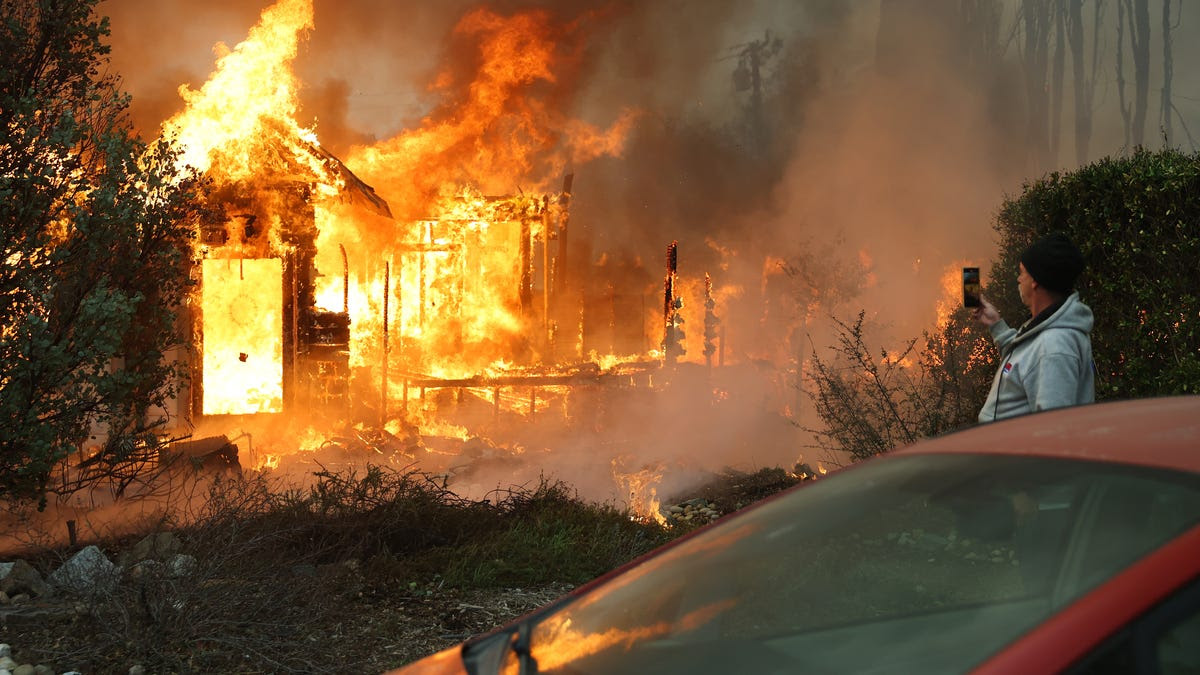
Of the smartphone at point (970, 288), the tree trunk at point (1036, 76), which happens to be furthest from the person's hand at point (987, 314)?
the tree trunk at point (1036, 76)

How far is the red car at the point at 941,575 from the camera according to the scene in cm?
140

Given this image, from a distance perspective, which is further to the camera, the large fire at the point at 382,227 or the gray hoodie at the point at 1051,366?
the large fire at the point at 382,227

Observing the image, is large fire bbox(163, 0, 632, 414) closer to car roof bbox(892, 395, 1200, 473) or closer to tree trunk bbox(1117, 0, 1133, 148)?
car roof bbox(892, 395, 1200, 473)

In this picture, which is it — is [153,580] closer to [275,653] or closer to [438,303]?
[275,653]

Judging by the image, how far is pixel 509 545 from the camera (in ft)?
20.9

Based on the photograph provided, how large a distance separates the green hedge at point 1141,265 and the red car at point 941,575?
3.62m

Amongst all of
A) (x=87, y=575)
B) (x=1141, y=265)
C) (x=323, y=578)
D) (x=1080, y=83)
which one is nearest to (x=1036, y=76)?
(x=1080, y=83)

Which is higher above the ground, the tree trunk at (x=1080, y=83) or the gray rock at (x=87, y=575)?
the tree trunk at (x=1080, y=83)

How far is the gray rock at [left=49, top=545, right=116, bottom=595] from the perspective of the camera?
4.67 meters

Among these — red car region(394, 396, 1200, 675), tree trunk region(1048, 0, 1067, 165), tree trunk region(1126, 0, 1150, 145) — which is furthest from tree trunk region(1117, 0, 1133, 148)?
red car region(394, 396, 1200, 675)

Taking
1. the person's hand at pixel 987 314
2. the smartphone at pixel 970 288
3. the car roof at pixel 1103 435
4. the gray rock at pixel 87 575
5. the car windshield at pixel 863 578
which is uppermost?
the smartphone at pixel 970 288

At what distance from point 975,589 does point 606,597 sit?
83 cm

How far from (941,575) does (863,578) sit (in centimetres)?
20

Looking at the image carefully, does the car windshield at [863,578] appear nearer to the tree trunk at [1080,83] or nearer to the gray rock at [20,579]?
the gray rock at [20,579]
